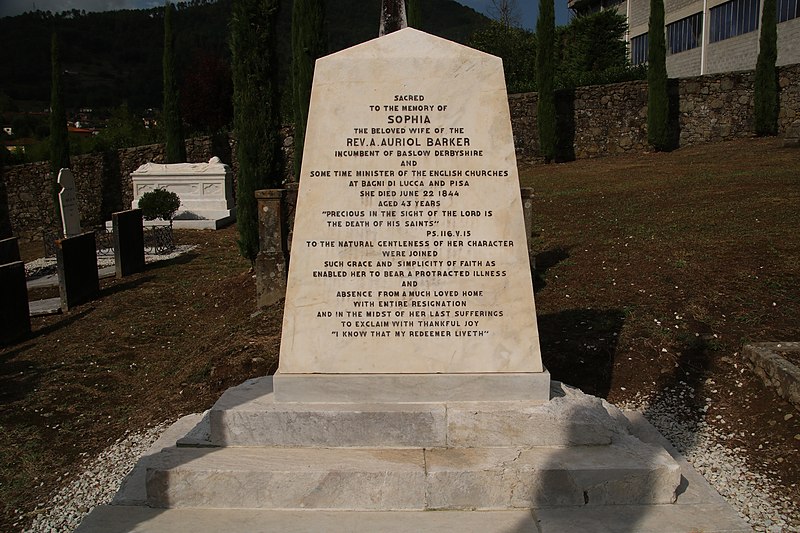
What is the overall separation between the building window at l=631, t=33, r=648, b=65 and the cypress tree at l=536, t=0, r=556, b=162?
15599 mm

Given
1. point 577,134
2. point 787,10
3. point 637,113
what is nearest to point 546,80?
point 577,134

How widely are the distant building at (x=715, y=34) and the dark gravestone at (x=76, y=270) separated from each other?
84.5 feet

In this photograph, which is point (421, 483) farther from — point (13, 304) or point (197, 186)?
point (197, 186)

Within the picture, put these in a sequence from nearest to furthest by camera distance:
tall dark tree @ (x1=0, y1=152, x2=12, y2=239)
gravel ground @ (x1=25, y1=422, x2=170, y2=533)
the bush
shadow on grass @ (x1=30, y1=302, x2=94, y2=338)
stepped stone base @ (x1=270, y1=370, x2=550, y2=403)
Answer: stepped stone base @ (x1=270, y1=370, x2=550, y2=403) < gravel ground @ (x1=25, y1=422, x2=170, y2=533) < shadow on grass @ (x1=30, y1=302, x2=94, y2=338) < the bush < tall dark tree @ (x1=0, y1=152, x2=12, y2=239)

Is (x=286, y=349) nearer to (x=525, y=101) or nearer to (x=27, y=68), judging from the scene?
(x=525, y=101)

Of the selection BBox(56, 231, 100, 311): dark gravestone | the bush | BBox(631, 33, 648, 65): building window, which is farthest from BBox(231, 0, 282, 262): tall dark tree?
BBox(631, 33, 648, 65): building window

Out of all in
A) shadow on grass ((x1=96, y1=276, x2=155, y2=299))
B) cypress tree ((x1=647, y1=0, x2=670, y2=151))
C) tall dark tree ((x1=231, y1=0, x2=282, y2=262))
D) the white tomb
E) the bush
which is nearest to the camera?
shadow on grass ((x1=96, y1=276, x2=155, y2=299))

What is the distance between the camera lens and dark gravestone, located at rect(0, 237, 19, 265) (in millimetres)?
10361

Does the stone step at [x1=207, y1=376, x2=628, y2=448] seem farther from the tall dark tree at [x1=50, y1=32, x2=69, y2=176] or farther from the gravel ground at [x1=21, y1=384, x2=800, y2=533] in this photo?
the tall dark tree at [x1=50, y1=32, x2=69, y2=176]

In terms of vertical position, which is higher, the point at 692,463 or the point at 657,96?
the point at 657,96

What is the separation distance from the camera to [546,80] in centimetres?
2288

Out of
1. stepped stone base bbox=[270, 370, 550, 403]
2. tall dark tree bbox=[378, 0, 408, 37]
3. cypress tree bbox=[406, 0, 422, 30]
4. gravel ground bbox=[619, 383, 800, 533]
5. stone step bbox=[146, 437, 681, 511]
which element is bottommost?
gravel ground bbox=[619, 383, 800, 533]

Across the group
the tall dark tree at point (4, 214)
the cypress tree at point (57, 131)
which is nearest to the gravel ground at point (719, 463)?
the cypress tree at point (57, 131)

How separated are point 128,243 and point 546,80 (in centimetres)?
1605
